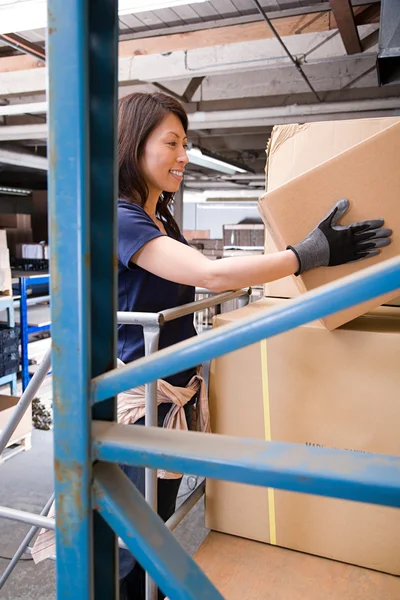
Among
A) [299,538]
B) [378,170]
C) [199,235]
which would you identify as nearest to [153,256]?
[378,170]

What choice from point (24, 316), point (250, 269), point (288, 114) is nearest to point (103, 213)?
point (250, 269)

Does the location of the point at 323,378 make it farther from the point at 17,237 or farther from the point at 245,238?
the point at 17,237

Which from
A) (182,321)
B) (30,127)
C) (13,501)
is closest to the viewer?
(182,321)

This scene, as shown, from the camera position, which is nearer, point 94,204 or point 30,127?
point 94,204

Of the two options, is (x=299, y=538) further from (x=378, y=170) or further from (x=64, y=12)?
(x=64, y=12)

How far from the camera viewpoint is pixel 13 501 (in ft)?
11.1

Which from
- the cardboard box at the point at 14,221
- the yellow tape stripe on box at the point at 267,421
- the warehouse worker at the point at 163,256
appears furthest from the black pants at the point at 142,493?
the cardboard box at the point at 14,221

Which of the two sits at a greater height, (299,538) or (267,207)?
(267,207)

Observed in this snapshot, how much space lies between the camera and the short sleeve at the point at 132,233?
4.44 feet

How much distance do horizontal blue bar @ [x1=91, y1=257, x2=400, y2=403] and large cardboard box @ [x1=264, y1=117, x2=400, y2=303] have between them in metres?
0.94

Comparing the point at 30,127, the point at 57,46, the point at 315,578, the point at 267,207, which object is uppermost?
the point at 30,127

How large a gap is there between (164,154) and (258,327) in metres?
1.07

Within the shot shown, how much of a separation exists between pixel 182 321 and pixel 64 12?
109 cm

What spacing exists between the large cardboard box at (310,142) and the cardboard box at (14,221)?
7.41 m
